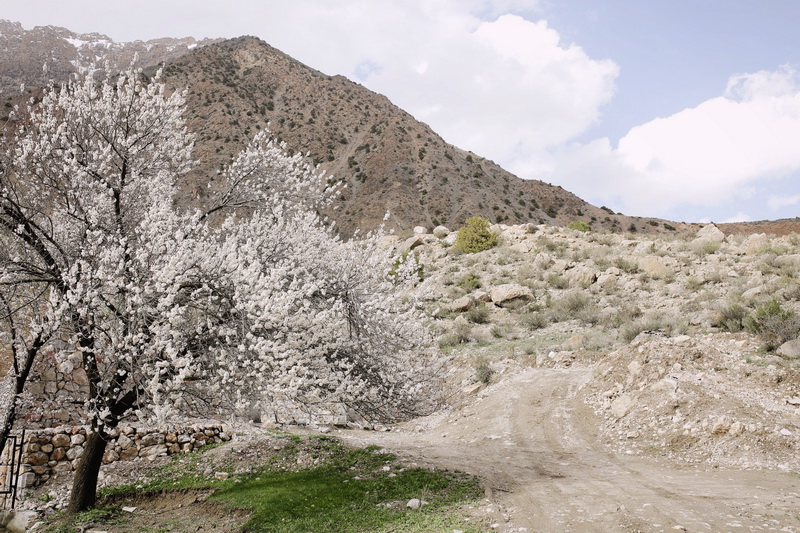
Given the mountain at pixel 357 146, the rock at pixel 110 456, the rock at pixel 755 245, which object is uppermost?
the mountain at pixel 357 146

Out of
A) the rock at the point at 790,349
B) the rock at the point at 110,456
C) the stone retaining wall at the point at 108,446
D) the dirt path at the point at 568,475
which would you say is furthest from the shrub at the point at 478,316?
the rock at the point at 110,456

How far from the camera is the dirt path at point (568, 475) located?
22.5 ft

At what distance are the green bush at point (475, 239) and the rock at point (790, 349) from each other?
79.5ft

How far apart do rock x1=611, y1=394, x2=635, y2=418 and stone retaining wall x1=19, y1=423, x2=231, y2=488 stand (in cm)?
1072

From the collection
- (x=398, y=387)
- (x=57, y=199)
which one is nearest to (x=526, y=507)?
(x=398, y=387)

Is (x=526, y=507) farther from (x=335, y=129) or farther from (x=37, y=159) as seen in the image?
(x=335, y=129)

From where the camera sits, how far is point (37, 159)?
29.5 ft

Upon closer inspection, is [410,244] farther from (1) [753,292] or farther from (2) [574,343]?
(1) [753,292]

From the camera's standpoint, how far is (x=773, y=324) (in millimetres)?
14578

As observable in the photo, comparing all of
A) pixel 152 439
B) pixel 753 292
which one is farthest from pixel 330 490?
pixel 753 292

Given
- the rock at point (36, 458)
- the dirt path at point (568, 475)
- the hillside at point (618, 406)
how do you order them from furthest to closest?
the rock at point (36, 458)
the hillside at point (618, 406)
the dirt path at point (568, 475)

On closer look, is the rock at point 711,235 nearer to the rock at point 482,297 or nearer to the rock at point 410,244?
the rock at point 482,297

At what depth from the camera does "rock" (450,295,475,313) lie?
2617 centimetres

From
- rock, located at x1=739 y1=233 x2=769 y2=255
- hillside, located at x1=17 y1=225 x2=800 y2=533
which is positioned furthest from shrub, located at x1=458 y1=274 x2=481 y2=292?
rock, located at x1=739 y1=233 x2=769 y2=255
